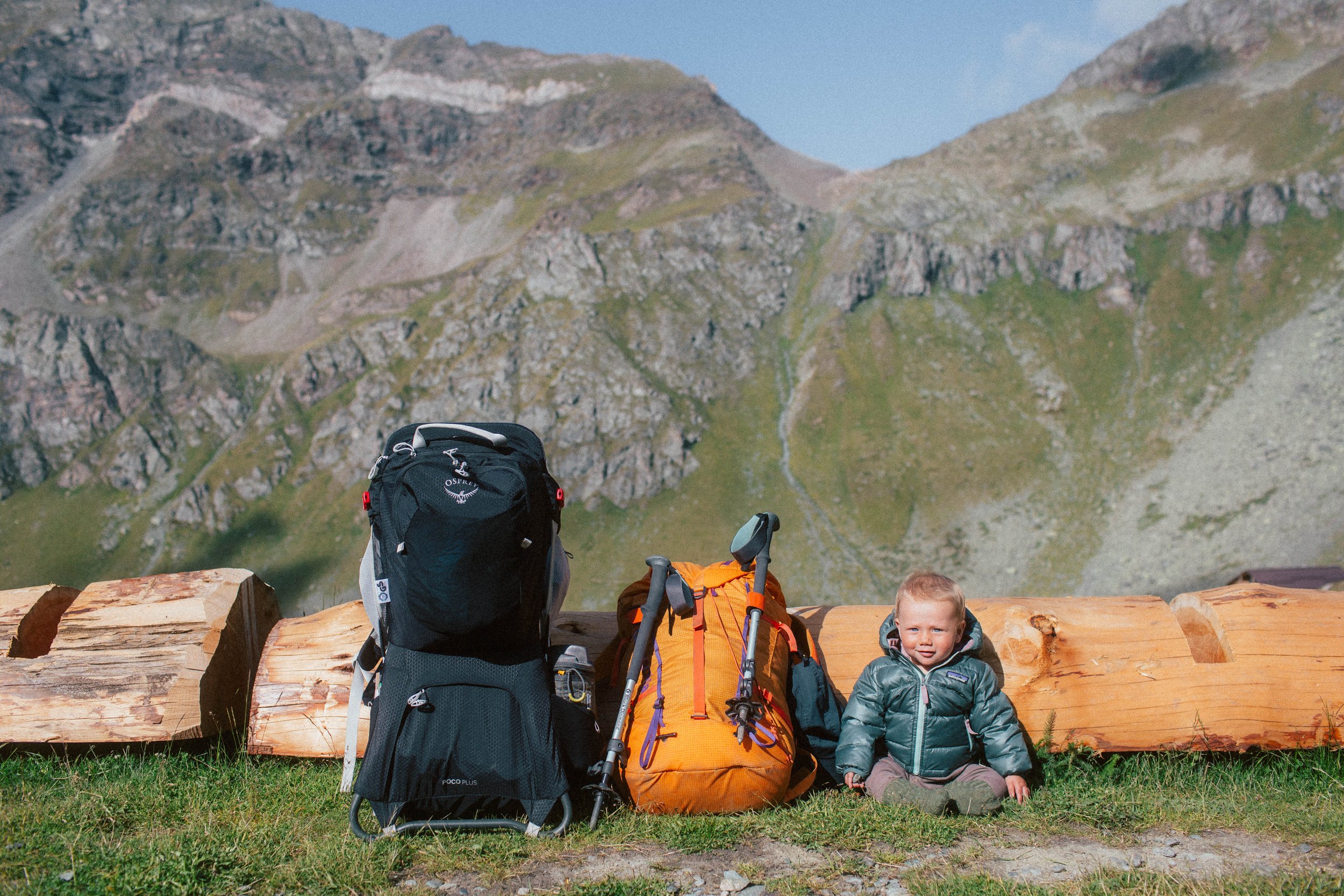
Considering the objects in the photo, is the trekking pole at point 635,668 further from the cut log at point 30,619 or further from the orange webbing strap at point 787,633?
the cut log at point 30,619

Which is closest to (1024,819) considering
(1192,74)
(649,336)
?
(649,336)

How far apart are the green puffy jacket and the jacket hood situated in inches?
0.4

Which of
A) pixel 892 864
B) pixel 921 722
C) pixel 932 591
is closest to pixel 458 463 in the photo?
pixel 932 591

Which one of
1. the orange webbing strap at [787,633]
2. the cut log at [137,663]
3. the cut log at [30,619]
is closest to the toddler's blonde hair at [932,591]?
the orange webbing strap at [787,633]

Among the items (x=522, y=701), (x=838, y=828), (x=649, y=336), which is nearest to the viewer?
(x=838, y=828)

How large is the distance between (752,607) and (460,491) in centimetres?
248

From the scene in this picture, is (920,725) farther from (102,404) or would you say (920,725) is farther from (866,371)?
(102,404)

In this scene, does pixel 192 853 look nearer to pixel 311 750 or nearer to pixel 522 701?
pixel 522 701

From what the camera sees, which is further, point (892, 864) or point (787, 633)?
A: point (787, 633)

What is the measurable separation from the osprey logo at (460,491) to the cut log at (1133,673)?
2.33 meters

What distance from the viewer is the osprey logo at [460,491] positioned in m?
5.32

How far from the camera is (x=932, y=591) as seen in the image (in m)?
5.84

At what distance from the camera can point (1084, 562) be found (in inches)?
3295

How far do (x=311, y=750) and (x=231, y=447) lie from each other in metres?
156
